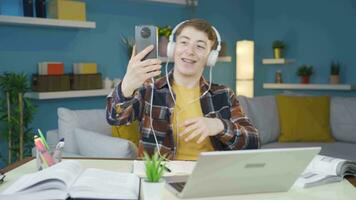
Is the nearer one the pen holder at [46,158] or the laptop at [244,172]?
the laptop at [244,172]

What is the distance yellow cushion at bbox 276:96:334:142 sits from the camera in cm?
328

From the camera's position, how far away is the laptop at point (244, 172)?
85cm

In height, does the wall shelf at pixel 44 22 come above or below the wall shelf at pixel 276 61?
above

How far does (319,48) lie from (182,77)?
10.7 feet

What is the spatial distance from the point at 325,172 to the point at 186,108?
639mm

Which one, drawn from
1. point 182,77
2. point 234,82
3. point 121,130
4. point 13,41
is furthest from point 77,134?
point 234,82

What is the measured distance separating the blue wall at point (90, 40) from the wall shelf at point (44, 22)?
0.56 ft

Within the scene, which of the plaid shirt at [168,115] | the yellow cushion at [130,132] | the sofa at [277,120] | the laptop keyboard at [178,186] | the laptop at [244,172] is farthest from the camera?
the sofa at [277,120]

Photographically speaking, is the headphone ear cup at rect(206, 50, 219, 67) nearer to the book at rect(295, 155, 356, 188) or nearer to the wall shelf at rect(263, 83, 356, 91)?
the book at rect(295, 155, 356, 188)

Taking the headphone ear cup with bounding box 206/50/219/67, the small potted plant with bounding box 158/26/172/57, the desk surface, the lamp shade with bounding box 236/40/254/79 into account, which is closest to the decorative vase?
the small potted plant with bounding box 158/26/172/57

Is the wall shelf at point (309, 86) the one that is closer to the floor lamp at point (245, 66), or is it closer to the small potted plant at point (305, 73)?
the small potted plant at point (305, 73)

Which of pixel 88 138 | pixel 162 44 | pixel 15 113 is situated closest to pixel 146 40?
pixel 88 138

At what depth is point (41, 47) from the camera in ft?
10.6

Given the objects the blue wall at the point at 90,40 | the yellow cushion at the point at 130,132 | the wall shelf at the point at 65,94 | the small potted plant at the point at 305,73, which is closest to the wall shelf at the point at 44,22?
the blue wall at the point at 90,40
